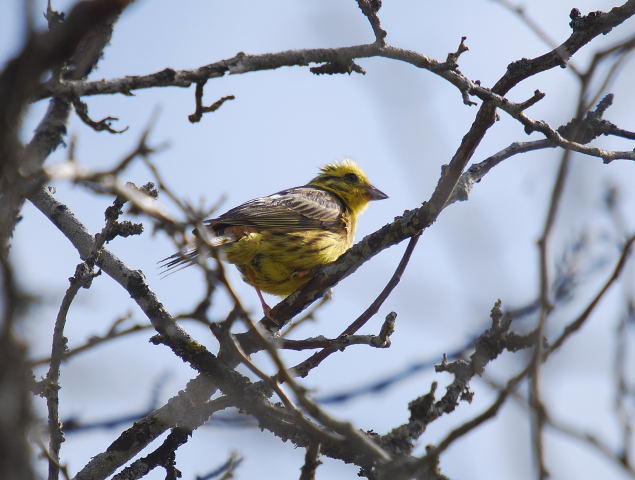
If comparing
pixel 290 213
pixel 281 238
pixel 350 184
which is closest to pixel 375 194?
pixel 350 184

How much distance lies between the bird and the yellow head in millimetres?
587

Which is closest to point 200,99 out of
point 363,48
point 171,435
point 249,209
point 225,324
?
point 363,48

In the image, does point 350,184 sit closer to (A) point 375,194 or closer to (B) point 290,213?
(A) point 375,194

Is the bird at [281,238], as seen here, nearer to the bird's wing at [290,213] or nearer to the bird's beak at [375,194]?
the bird's wing at [290,213]

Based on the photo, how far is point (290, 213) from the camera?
7.50m

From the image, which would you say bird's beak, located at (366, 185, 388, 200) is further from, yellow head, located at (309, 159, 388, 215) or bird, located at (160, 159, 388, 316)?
bird, located at (160, 159, 388, 316)

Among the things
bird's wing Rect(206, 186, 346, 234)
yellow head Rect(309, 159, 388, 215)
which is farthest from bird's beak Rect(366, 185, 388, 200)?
bird's wing Rect(206, 186, 346, 234)

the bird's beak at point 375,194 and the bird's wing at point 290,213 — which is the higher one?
the bird's beak at point 375,194

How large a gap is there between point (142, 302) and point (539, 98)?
2.50 m

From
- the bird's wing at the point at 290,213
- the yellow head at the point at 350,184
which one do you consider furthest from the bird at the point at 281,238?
the yellow head at the point at 350,184

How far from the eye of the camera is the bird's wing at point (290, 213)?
6949 millimetres

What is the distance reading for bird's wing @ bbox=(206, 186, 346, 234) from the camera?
695cm

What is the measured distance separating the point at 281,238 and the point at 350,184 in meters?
2.20

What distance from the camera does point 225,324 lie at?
8.96 ft
